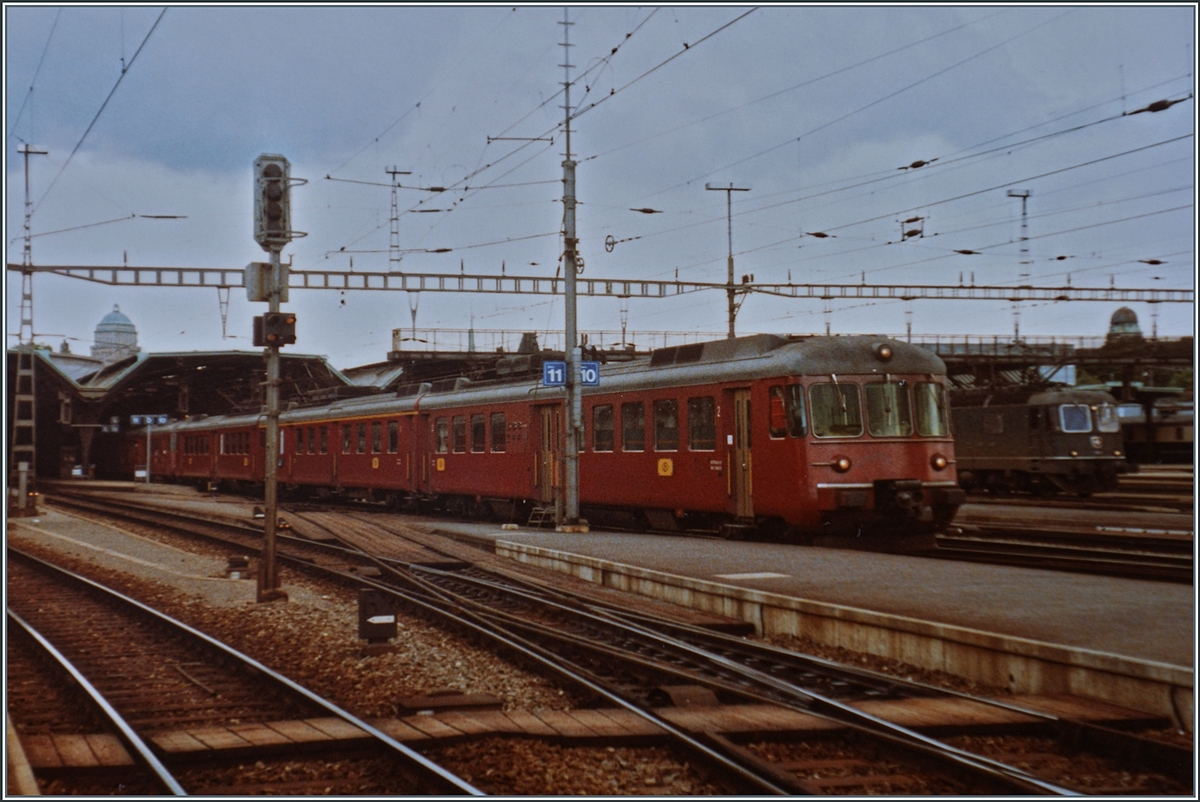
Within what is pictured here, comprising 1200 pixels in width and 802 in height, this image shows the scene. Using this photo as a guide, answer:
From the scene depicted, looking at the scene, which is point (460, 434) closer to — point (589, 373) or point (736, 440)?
point (589, 373)

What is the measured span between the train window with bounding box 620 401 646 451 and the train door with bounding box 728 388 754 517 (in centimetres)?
244

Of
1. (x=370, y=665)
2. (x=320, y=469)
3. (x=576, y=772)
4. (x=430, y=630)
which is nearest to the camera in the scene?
(x=576, y=772)

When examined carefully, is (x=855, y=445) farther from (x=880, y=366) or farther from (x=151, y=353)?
(x=151, y=353)

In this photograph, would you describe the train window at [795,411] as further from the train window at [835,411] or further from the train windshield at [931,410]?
the train windshield at [931,410]

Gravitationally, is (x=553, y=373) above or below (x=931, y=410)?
above

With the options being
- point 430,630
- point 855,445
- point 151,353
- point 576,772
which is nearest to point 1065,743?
point 576,772

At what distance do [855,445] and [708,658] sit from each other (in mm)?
6428

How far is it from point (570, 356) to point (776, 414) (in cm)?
493

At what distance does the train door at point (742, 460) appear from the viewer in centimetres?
1540

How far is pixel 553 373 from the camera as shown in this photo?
1831cm

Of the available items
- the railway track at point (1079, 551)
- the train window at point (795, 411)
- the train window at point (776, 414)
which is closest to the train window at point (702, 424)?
the train window at point (776, 414)

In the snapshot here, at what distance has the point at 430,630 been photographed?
11.1 metres

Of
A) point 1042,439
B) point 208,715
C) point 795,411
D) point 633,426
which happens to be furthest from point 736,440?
point 1042,439

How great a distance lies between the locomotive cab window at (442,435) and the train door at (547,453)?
432cm
